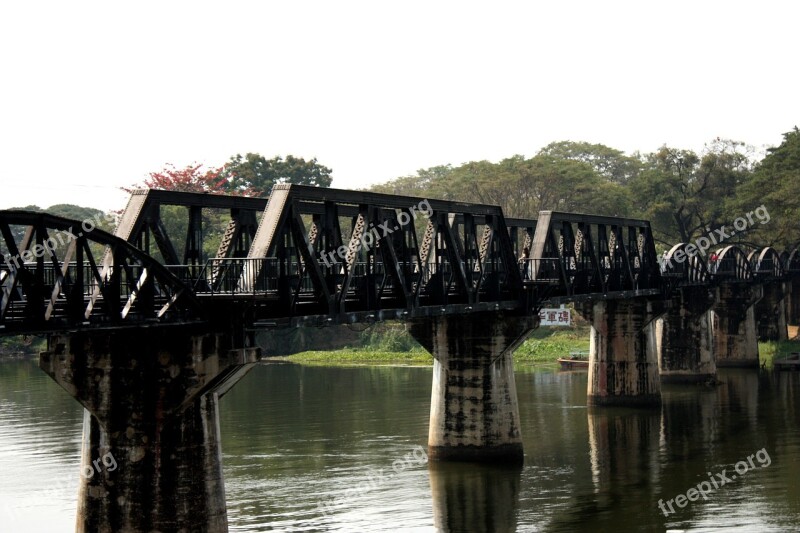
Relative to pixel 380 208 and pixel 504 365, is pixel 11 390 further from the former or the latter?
pixel 380 208

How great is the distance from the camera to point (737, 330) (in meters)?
92.1

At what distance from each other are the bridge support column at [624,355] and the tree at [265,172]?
253 feet

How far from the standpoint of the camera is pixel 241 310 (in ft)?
101

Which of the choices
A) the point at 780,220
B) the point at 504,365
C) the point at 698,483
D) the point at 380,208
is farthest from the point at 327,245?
the point at 780,220

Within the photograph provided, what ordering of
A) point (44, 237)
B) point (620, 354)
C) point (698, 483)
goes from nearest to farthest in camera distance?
point (44, 237)
point (698, 483)
point (620, 354)

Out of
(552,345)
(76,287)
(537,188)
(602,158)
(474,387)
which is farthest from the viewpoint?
(602,158)

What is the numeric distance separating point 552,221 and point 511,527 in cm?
1904
